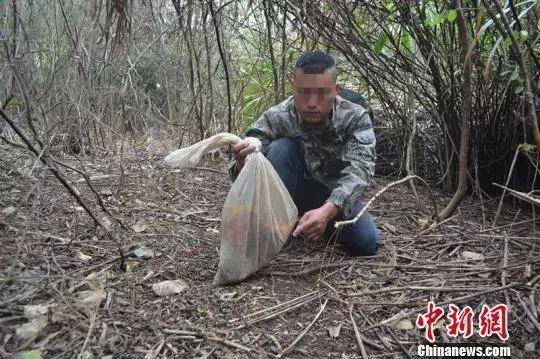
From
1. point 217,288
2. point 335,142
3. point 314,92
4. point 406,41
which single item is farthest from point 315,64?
point 406,41

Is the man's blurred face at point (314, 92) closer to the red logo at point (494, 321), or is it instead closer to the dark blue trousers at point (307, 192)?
the dark blue trousers at point (307, 192)

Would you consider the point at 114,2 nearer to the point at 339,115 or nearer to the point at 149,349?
the point at 339,115

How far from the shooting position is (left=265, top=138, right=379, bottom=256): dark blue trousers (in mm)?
1872

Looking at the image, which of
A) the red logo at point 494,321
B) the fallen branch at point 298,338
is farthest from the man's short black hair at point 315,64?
the red logo at point 494,321

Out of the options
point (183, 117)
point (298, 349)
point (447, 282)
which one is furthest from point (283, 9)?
point (298, 349)

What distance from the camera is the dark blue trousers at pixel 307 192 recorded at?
187cm

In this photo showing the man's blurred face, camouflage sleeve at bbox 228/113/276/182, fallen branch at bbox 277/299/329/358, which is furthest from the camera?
camouflage sleeve at bbox 228/113/276/182

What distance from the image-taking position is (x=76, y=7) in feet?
10.1

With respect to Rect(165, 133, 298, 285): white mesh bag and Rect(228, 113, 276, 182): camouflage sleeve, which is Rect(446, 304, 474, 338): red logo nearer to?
Rect(165, 133, 298, 285): white mesh bag

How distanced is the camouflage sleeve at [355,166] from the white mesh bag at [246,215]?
25cm

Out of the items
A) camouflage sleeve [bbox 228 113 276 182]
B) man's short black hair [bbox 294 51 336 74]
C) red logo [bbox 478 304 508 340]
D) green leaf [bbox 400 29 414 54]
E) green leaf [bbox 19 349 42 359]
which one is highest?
green leaf [bbox 400 29 414 54]

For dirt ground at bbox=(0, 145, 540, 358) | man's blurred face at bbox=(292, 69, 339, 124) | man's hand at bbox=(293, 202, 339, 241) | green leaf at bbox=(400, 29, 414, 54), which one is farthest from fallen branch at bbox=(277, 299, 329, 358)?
green leaf at bbox=(400, 29, 414, 54)

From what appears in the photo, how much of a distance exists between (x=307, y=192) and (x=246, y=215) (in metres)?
0.65

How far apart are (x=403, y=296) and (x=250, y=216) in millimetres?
595
